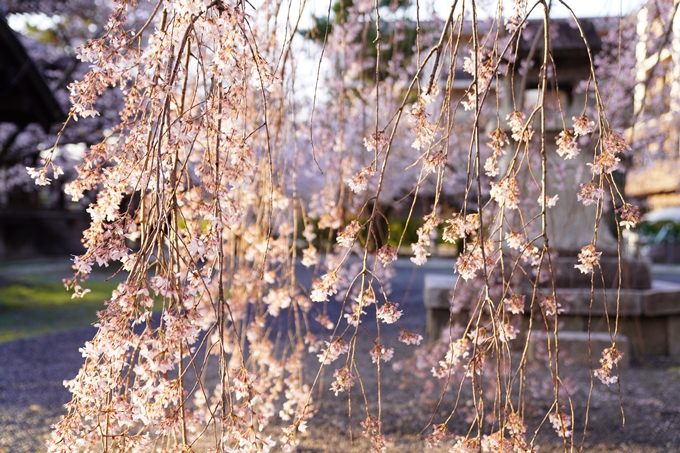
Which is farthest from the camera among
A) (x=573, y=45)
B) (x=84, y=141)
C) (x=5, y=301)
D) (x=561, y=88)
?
(x=84, y=141)

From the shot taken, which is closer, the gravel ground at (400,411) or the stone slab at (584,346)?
the gravel ground at (400,411)

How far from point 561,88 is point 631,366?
223cm

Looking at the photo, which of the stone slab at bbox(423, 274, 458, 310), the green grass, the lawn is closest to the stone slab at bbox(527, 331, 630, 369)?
the stone slab at bbox(423, 274, 458, 310)

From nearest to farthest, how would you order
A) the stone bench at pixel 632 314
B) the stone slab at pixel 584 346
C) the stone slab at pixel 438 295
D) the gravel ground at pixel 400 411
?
the gravel ground at pixel 400 411, the stone slab at pixel 584 346, the stone bench at pixel 632 314, the stone slab at pixel 438 295

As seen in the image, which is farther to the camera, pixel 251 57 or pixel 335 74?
pixel 335 74

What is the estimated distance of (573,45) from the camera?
4.66 m

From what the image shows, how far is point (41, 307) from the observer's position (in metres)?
8.34

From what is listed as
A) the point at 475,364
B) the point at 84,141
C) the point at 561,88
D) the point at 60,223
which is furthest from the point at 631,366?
Answer: the point at 60,223

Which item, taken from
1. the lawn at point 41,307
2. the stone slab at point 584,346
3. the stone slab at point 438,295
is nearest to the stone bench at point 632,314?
the stone slab at point 438,295

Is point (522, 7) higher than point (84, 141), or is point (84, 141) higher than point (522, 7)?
point (84, 141)

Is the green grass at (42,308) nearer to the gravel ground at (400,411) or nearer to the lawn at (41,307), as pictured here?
the lawn at (41,307)

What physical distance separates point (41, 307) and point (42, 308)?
0.30 ft

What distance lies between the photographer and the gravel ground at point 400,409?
10.3 ft

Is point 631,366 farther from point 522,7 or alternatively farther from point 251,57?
point 251,57
